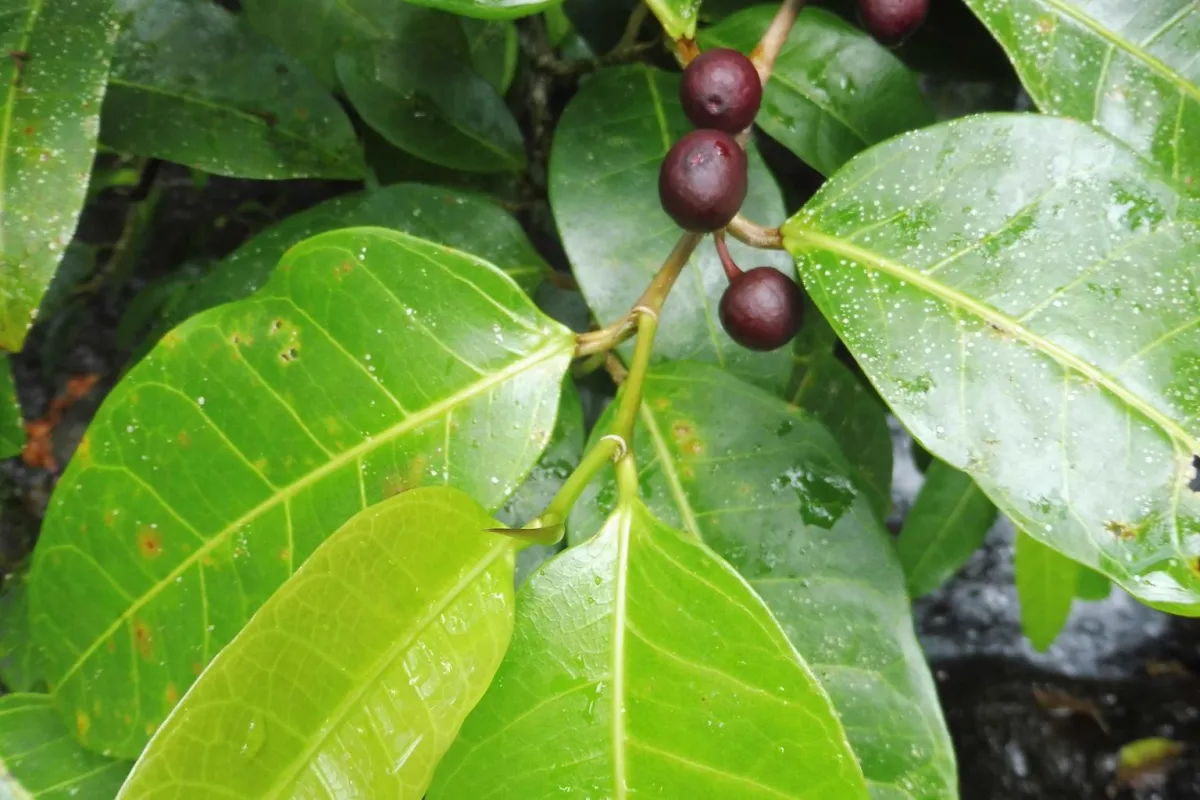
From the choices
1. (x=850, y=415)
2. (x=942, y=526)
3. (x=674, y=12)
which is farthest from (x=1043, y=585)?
(x=674, y=12)

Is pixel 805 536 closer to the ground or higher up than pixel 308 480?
closer to the ground

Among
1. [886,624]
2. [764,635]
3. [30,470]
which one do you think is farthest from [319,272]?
[30,470]

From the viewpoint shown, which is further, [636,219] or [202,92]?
[202,92]

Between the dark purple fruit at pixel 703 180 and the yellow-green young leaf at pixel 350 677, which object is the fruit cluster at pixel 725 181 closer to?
the dark purple fruit at pixel 703 180

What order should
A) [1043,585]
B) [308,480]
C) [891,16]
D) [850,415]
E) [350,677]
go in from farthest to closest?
1. [1043,585]
2. [850,415]
3. [891,16]
4. [308,480]
5. [350,677]

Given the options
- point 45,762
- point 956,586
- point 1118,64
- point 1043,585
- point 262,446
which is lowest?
point 956,586

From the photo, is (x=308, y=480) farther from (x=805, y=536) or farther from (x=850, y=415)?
(x=850, y=415)
